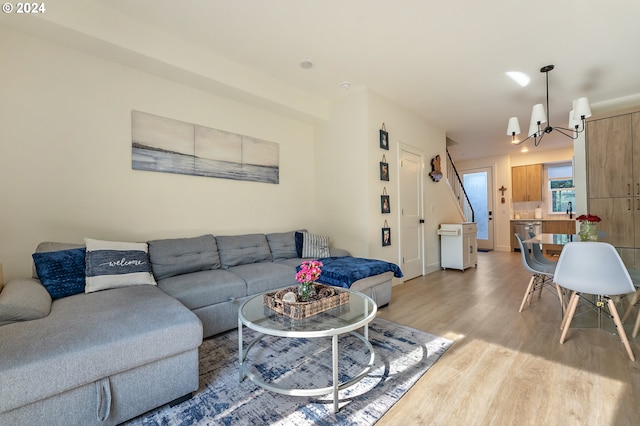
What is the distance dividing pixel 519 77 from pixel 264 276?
12.9ft

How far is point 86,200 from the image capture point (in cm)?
259

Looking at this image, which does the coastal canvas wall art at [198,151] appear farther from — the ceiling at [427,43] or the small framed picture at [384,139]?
the small framed picture at [384,139]

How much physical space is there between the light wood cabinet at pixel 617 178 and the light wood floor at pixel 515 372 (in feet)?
5.03

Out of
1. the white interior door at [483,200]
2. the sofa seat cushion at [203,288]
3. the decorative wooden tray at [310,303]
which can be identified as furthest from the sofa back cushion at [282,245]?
the white interior door at [483,200]

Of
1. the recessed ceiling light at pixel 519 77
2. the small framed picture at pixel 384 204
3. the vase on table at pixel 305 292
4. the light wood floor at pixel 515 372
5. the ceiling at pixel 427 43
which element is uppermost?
the ceiling at pixel 427 43

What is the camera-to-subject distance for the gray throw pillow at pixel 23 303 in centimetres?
148

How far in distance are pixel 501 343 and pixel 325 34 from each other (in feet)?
10.4

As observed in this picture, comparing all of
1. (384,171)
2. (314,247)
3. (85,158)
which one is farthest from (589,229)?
(85,158)

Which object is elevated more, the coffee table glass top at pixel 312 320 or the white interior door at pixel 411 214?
the white interior door at pixel 411 214

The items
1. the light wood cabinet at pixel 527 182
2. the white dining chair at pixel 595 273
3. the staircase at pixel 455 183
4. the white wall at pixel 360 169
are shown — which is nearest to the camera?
the white dining chair at pixel 595 273

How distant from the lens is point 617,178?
3799 millimetres

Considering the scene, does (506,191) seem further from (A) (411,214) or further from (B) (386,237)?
(B) (386,237)

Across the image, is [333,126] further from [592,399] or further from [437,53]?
[592,399]

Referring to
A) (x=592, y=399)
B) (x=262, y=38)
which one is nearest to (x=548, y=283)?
(x=592, y=399)
